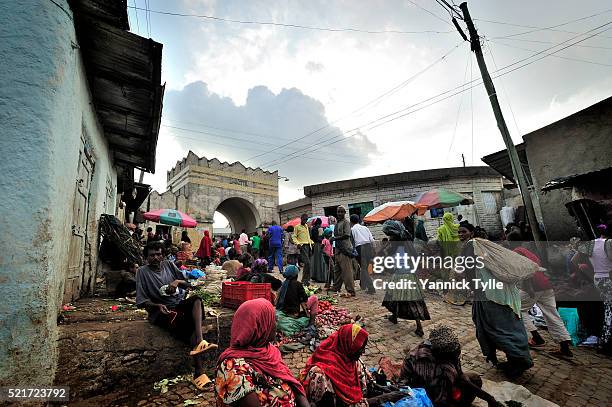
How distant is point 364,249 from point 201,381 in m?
5.34

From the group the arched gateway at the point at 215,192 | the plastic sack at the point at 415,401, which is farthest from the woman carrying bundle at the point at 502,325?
the arched gateway at the point at 215,192

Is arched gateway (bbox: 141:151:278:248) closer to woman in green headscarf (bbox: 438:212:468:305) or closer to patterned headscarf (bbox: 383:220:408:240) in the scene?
woman in green headscarf (bbox: 438:212:468:305)

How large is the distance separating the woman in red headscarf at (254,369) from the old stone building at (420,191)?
13.1 m

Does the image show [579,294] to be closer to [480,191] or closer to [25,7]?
Result: [25,7]

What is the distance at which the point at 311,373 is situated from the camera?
8.41 feet

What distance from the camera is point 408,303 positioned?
5039mm

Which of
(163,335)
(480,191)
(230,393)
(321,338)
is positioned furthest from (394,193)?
(230,393)

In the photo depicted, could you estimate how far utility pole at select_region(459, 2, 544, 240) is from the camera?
26.2 ft

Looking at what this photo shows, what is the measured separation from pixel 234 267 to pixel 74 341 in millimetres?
7240

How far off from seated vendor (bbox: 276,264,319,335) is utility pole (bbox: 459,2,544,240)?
6.82 metres

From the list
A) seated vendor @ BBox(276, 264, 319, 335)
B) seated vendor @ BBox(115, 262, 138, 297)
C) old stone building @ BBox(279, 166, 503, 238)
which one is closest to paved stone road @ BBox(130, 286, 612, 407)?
seated vendor @ BBox(276, 264, 319, 335)

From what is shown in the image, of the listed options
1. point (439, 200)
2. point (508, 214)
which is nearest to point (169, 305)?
point (439, 200)

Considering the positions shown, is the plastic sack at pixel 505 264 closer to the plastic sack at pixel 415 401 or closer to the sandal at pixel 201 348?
the plastic sack at pixel 415 401

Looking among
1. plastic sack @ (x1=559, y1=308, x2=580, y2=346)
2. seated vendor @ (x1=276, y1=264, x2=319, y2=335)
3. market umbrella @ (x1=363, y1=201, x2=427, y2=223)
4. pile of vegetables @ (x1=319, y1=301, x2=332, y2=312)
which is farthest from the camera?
market umbrella @ (x1=363, y1=201, x2=427, y2=223)
